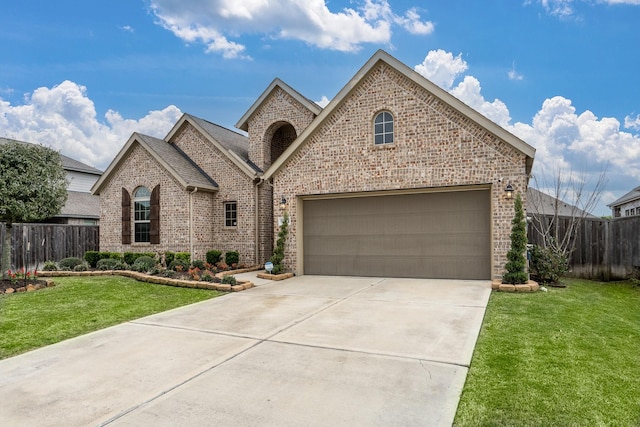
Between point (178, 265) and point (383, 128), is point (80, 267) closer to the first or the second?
point (178, 265)

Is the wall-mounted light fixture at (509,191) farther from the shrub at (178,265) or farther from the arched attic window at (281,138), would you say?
the shrub at (178,265)

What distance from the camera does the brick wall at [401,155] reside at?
10625 millimetres

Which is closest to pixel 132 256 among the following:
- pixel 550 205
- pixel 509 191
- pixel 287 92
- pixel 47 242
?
pixel 47 242

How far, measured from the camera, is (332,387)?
4.01 metres

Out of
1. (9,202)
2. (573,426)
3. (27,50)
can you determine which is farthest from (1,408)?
(27,50)

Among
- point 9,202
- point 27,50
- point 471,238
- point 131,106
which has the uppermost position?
point 27,50

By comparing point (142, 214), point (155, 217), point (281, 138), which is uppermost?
point (281, 138)

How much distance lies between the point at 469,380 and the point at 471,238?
763 centimetres

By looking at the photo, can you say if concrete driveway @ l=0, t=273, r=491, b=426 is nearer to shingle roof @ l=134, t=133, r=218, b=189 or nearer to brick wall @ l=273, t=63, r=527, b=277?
brick wall @ l=273, t=63, r=527, b=277

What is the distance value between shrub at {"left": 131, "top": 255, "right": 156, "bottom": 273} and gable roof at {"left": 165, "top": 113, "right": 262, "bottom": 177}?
4649mm

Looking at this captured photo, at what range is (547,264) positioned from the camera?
10719 millimetres

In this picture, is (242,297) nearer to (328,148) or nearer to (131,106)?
(328,148)

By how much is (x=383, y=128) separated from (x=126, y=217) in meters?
10.6

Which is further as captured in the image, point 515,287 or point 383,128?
point 383,128
